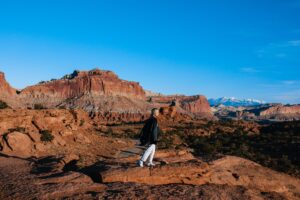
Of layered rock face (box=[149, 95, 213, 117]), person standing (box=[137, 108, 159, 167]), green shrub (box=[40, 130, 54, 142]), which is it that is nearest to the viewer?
person standing (box=[137, 108, 159, 167])

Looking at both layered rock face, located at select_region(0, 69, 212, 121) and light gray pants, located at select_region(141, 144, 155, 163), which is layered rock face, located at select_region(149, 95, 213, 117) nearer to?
layered rock face, located at select_region(0, 69, 212, 121)

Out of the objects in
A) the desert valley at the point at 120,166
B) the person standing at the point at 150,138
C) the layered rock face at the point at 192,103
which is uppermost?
the layered rock face at the point at 192,103

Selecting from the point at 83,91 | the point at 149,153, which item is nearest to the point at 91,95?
the point at 83,91

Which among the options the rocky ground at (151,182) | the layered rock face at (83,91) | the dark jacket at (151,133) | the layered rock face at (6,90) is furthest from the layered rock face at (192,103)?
the dark jacket at (151,133)

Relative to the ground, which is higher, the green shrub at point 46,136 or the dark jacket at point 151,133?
the dark jacket at point 151,133

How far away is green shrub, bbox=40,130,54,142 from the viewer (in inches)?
Result: 828

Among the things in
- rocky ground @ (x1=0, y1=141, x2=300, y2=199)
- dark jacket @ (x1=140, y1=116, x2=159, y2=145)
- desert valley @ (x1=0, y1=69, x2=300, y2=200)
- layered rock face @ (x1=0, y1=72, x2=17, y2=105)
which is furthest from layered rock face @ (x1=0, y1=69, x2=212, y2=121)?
dark jacket @ (x1=140, y1=116, x2=159, y2=145)

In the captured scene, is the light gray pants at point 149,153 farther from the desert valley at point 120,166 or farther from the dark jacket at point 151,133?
the desert valley at point 120,166

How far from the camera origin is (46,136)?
21391 millimetres

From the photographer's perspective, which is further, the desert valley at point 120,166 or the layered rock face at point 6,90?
the layered rock face at point 6,90

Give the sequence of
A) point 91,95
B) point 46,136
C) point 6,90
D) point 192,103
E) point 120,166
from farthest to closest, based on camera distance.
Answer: point 192,103
point 91,95
point 6,90
point 46,136
point 120,166

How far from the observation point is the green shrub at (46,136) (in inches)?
828

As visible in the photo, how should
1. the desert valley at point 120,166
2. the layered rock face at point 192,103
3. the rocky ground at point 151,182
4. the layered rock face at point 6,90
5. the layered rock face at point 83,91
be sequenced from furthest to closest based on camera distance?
the layered rock face at point 192,103 < the layered rock face at point 83,91 < the layered rock face at point 6,90 < the desert valley at point 120,166 < the rocky ground at point 151,182

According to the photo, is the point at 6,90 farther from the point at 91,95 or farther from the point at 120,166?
the point at 120,166
